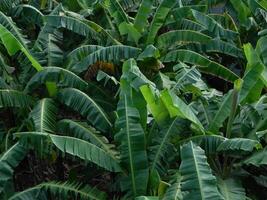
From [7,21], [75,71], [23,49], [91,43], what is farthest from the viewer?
[91,43]

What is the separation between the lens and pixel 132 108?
3.82 m

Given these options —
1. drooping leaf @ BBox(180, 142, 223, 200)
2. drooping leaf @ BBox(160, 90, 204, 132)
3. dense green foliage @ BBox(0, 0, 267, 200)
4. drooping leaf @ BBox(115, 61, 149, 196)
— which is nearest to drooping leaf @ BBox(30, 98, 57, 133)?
dense green foliage @ BBox(0, 0, 267, 200)

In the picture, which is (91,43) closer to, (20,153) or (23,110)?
(23,110)

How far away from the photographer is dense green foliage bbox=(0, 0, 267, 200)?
3680 mm

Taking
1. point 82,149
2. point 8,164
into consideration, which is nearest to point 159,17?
point 82,149

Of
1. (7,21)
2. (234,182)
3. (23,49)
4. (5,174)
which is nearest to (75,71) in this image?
(23,49)

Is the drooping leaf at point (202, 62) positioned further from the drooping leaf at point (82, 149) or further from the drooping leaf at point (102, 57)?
the drooping leaf at point (82, 149)

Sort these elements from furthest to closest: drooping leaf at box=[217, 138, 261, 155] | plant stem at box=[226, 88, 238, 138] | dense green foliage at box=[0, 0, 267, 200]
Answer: plant stem at box=[226, 88, 238, 138]
dense green foliage at box=[0, 0, 267, 200]
drooping leaf at box=[217, 138, 261, 155]

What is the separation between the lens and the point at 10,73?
4.86 metres

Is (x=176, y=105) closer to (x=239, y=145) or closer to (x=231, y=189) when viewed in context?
(x=239, y=145)

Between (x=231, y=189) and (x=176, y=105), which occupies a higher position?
(x=176, y=105)

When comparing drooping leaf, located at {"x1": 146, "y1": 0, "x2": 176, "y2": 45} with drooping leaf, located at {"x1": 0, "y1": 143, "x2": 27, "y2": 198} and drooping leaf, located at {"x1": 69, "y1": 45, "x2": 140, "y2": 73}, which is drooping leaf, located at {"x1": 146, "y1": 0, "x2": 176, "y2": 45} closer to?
drooping leaf, located at {"x1": 69, "y1": 45, "x2": 140, "y2": 73}

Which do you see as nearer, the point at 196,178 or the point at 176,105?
the point at 196,178

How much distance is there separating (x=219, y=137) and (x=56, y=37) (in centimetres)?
232
